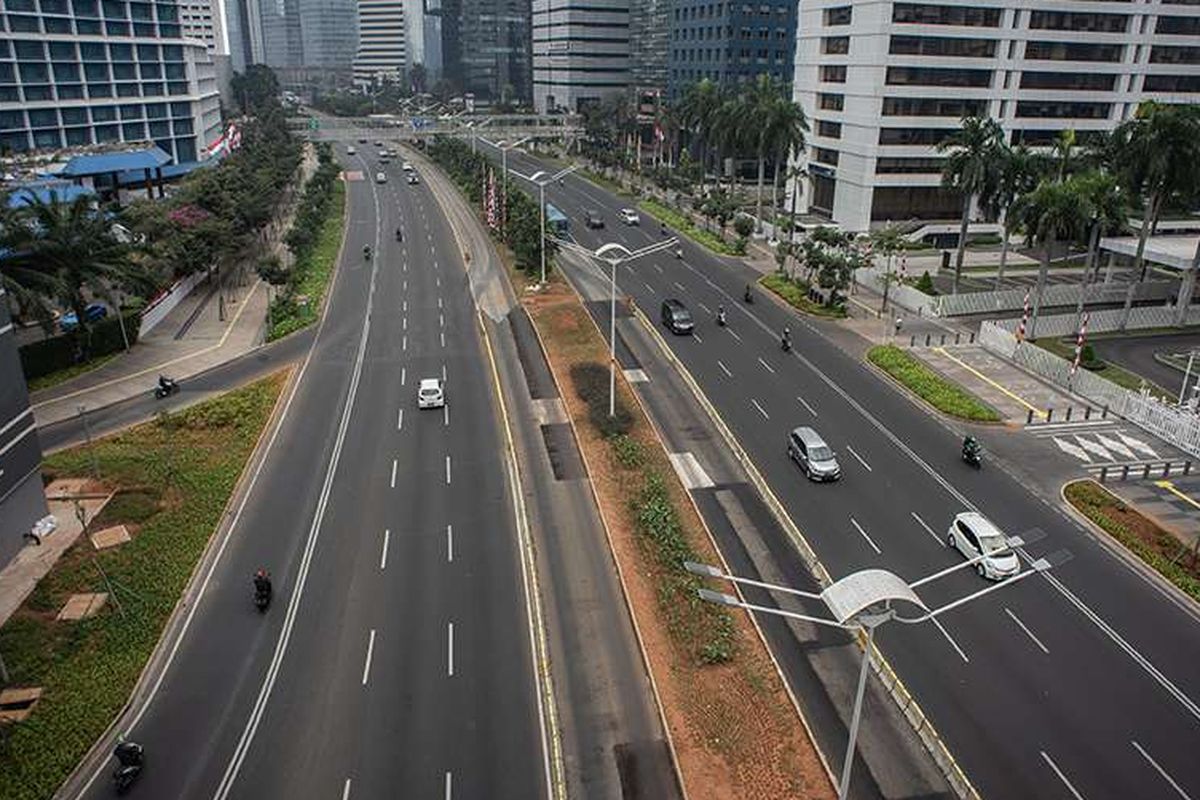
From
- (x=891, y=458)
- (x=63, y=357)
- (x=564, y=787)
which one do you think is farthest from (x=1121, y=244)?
(x=63, y=357)

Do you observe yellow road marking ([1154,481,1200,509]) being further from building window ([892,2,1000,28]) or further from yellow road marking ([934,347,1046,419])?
building window ([892,2,1000,28])

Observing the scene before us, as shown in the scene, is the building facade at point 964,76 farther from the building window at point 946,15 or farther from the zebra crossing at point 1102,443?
the zebra crossing at point 1102,443

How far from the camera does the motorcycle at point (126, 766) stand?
25.2 metres

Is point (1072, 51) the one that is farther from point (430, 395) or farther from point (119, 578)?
point (119, 578)

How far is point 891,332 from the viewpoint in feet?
227

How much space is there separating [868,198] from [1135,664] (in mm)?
79116

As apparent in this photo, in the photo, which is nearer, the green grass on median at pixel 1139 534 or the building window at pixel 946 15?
the green grass on median at pixel 1139 534

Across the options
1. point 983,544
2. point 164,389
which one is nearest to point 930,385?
point 983,544

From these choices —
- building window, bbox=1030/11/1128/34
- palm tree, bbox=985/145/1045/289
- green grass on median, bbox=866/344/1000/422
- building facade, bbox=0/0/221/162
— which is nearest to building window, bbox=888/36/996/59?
building window, bbox=1030/11/1128/34

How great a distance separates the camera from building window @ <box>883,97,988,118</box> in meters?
98.7

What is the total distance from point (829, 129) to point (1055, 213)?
54.0 metres

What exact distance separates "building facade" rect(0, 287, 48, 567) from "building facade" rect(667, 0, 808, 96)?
140 m

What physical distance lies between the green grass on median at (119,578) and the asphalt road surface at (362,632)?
135 centimetres

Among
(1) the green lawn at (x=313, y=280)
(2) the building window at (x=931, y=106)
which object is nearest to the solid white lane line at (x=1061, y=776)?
(1) the green lawn at (x=313, y=280)
